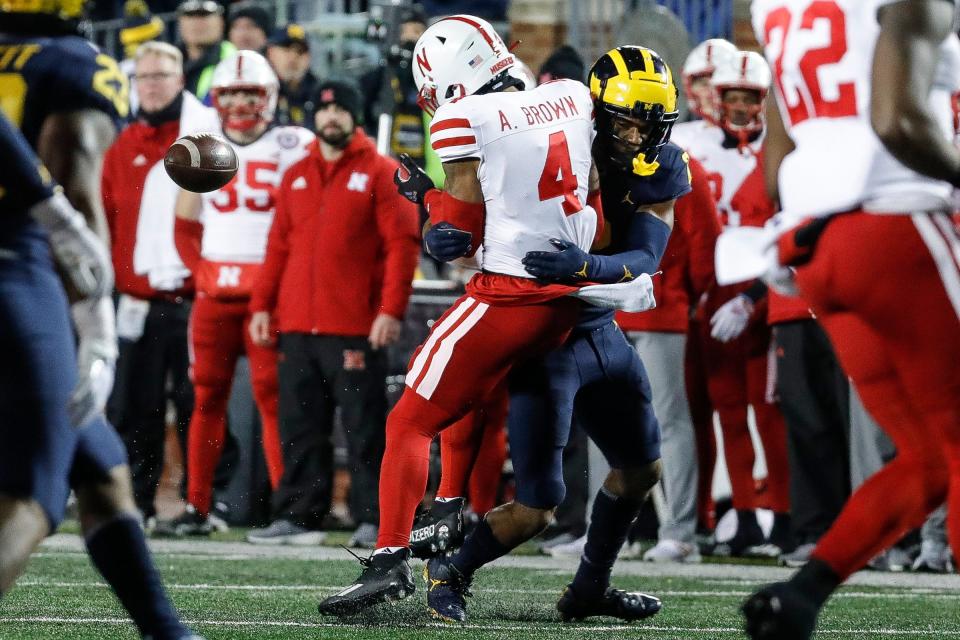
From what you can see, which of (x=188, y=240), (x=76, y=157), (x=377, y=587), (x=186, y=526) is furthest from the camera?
(x=188, y=240)

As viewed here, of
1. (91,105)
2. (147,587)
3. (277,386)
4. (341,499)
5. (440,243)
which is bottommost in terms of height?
(341,499)

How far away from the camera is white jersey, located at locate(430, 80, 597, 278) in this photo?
4953mm

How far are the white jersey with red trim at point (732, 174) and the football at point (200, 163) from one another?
341 centimetres

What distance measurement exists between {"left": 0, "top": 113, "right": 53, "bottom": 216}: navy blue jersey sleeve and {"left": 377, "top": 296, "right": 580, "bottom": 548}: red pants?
1911 millimetres

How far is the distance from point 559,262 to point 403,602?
53.8 inches

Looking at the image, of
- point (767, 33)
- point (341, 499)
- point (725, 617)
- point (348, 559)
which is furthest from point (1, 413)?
point (341, 499)

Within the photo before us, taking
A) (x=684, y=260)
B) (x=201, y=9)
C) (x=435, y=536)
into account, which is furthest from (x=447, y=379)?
(x=201, y=9)

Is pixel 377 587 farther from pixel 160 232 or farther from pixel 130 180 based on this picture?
pixel 130 180

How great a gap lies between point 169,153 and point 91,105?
1590mm

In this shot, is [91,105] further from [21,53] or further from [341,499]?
[341,499]

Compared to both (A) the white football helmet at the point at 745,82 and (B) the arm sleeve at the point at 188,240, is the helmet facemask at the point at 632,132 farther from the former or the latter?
(B) the arm sleeve at the point at 188,240

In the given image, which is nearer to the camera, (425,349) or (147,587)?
(147,587)

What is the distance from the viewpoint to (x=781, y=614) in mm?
3387

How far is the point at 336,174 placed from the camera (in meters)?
8.25
